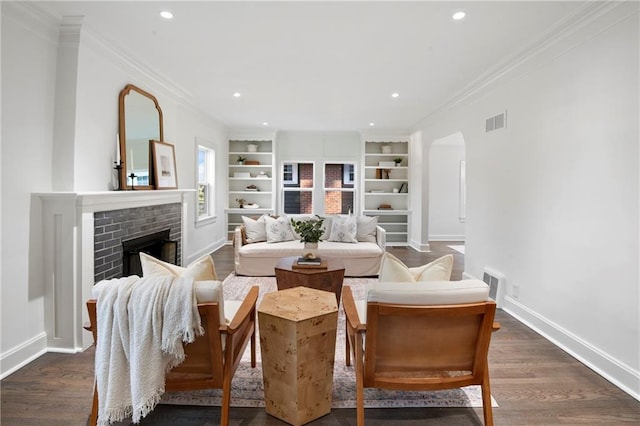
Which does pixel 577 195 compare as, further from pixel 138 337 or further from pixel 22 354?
pixel 22 354

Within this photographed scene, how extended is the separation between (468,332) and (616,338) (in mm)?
1355

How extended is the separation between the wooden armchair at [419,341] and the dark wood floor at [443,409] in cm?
30

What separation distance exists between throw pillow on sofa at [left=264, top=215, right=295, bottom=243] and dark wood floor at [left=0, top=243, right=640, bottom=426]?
114 inches

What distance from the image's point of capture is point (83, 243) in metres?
2.70

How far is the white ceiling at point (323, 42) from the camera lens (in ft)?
8.29

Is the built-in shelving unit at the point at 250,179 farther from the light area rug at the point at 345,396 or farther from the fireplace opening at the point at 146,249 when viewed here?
the light area rug at the point at 345,396

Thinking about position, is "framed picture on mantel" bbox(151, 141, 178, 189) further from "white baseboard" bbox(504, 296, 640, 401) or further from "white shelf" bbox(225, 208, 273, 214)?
"white baseboard" bbox(504, 296, 640, 401)

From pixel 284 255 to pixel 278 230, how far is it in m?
A: 0.51

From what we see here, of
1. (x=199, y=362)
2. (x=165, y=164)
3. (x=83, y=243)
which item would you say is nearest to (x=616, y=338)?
(x=199, y=362)

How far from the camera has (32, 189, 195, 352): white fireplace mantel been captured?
2.63 metres

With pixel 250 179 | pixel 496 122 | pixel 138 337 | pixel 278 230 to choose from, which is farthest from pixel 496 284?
pixel 250 179

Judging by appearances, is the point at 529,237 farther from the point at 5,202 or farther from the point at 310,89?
the point at 5,202

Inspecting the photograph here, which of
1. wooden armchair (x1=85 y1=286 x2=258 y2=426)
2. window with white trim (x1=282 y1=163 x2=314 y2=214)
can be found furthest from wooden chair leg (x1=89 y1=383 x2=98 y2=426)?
window with white trim (x1=282 y1=163 x2=314 y2=214)

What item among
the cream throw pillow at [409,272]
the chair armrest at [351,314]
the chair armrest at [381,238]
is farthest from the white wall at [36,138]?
the chair armrest at [381,238]
